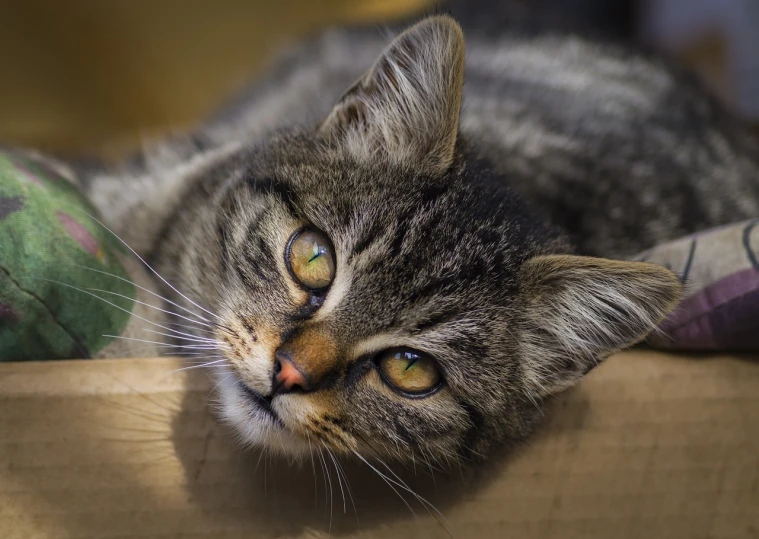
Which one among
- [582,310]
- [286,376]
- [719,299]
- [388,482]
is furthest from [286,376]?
[719,299]

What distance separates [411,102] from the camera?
98 centimetres

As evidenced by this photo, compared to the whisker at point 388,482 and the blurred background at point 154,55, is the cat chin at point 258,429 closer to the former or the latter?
the whisker at point 388,482

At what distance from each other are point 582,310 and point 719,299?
0.22m

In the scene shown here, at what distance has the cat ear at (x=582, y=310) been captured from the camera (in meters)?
0.86

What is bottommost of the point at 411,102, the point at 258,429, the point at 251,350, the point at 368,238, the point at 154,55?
the point at 258,429

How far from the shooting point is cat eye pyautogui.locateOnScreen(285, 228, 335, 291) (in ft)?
2.91

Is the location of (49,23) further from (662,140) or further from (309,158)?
(662,140)

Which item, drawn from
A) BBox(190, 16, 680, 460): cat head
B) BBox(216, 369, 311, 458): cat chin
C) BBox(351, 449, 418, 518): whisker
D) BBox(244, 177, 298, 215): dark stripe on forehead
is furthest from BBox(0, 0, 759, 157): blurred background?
BBox(351, 449, 418, 518): whisker

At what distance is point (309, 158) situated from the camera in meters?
1.00

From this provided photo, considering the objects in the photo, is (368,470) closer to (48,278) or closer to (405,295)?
(405,295)

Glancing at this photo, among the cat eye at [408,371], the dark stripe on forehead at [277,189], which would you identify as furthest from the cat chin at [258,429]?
the dark stripe on forehead at [277,189]

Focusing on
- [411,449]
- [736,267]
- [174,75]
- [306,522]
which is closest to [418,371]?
[411,449]

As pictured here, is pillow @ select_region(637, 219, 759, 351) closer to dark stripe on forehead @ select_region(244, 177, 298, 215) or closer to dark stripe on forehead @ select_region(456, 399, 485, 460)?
dark stripe on forehead @ select_region(456, 399, 485, 460)

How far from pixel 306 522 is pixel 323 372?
0.67 feet
